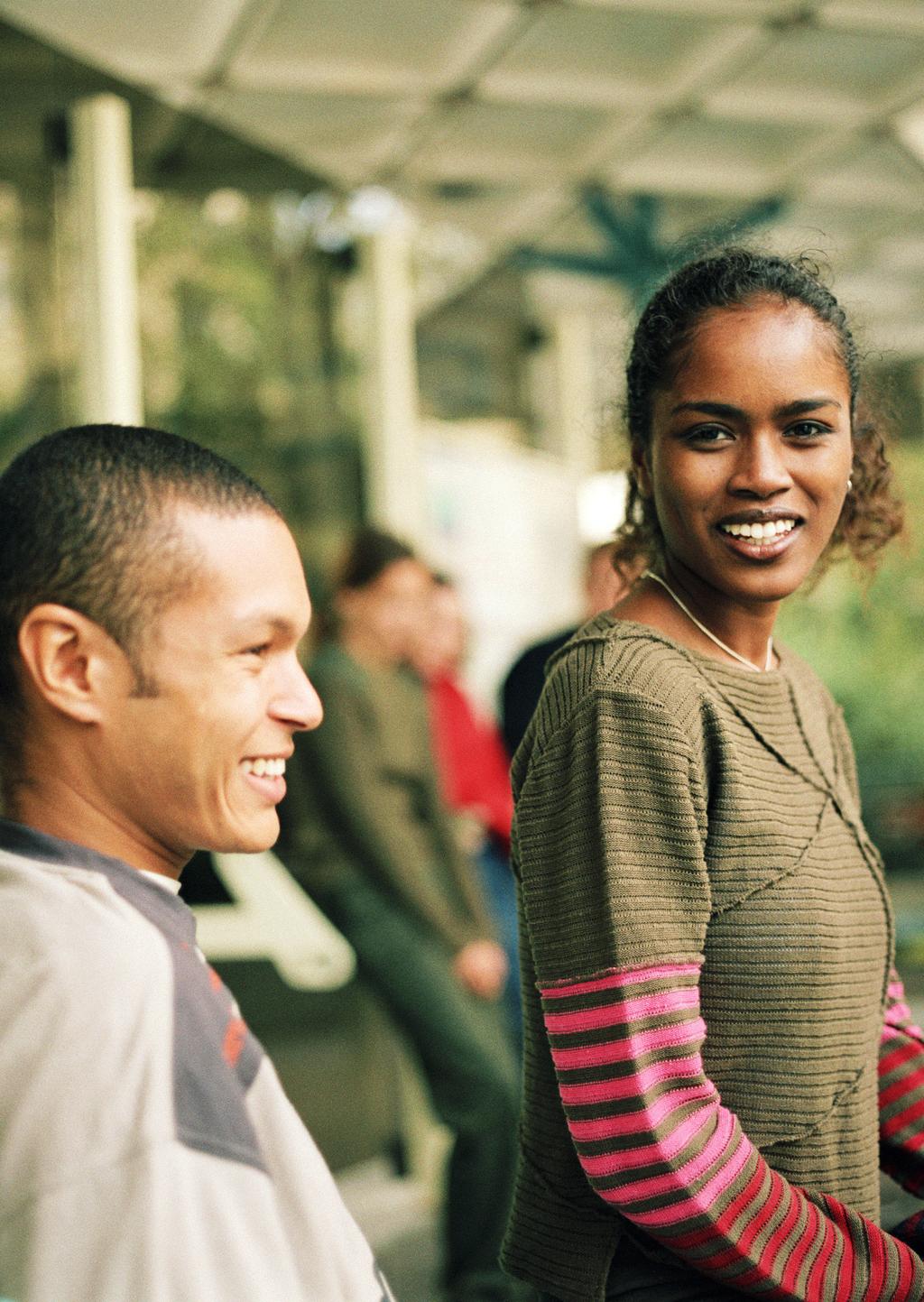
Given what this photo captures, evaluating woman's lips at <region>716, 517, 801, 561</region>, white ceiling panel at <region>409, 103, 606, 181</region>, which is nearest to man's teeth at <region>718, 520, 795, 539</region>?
woman's lips at <region>716, 517, 801, 561</region>

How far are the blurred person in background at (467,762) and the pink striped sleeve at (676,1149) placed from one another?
3.41 meters

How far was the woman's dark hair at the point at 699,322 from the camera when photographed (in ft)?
5.08

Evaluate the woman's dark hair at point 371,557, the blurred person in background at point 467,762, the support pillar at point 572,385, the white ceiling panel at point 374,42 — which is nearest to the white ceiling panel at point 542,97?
the white ceiling panel at point 374,42

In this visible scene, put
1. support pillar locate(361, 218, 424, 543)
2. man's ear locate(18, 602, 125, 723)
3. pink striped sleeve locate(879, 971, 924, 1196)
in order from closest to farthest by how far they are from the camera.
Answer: man's ear locate(18, 602, 125, 723) < pink striped sleeve locate(879, 971, 924, 1196) < support pillar locate(361, 218, 424, 543)

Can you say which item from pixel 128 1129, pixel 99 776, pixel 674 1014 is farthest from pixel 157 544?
pixel 674 1014

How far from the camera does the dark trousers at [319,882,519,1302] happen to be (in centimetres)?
399

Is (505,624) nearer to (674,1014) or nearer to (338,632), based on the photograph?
(338,632)

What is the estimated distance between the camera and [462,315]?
21.6 feet

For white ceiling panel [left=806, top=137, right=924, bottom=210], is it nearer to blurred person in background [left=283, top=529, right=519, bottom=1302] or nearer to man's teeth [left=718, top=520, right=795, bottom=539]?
blurred person in background [left=283, top=529, right=519, bottom=1302]

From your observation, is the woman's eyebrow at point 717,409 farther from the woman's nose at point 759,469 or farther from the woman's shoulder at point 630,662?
the woman's shoulder at point 630,662

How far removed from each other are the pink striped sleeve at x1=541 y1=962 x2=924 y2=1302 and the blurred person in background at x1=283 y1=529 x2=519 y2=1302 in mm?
2702

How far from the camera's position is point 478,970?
4176 mm

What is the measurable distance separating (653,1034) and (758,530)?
53 centimetres

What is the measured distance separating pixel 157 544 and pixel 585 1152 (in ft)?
2.15
